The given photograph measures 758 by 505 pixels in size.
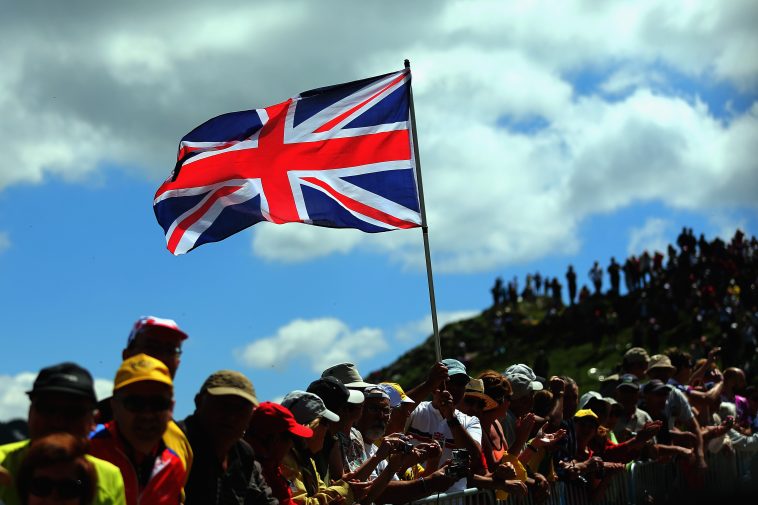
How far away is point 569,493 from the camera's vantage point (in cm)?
955

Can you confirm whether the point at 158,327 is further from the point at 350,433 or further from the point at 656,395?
the point at 656,395

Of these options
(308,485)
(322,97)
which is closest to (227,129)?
(322,97)

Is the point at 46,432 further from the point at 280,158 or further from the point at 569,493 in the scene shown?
the point at 280,158

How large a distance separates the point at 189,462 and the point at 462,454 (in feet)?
10.1

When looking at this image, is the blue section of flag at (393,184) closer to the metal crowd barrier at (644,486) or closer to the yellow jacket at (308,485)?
the metal crowd barrier at (644,486)

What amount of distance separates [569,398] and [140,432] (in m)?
6.01

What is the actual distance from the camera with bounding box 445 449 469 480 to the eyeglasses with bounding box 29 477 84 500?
379 centimetres

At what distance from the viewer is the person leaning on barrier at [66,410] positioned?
15.2ft

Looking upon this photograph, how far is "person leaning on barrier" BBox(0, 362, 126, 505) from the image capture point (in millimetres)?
4637

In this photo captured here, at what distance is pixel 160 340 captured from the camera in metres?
5.92

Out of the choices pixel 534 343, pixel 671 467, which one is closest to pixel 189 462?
pixel 671 467

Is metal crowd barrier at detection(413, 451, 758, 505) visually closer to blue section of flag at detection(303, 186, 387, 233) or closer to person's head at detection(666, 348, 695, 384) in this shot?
person's head at detection(666, 348, 695, 384)

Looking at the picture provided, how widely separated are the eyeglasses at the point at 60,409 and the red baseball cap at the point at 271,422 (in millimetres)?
1723

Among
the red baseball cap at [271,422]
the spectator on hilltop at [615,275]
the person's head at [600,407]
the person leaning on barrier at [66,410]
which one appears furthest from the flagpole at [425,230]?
the spectator on hilltop at [615,275]
